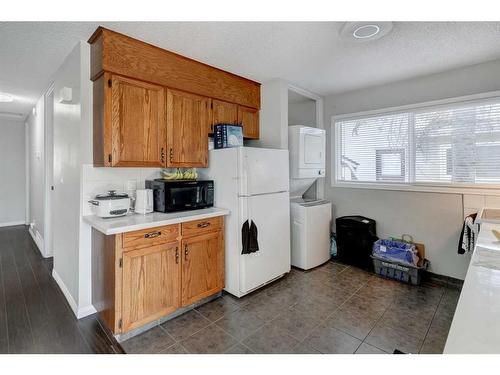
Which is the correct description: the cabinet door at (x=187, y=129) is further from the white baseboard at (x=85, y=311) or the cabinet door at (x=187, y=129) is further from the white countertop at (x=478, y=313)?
the white countertop at (x=478, y=313)

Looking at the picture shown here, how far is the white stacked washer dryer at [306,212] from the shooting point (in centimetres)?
333

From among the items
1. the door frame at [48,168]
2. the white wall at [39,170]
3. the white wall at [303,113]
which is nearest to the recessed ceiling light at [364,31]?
the white wall at [303,113]

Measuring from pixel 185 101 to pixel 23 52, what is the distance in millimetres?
1554

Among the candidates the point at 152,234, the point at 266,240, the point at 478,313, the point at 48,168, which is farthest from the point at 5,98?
the point at 478,313

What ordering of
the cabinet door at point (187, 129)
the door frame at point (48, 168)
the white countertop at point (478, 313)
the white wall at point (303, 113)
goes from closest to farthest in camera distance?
the white countertop at point (478, 313)
the cabinet door at point (187, 129)
the door frame at point (48, 168)
the white wall at point (303, 113)

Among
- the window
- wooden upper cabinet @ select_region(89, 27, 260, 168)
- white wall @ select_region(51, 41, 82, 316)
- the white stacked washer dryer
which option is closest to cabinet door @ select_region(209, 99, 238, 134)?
wooden upper cabinet @ select_region(89, 27, 260, 168)

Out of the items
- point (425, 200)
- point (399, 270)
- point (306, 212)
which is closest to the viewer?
point (399, 270)

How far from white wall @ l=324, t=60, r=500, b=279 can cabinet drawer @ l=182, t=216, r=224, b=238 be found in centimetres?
214

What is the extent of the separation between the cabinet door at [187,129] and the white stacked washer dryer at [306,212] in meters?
1.21

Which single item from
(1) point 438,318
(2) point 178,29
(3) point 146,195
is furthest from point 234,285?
(2) point 178,29

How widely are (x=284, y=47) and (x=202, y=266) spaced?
2.21 metres

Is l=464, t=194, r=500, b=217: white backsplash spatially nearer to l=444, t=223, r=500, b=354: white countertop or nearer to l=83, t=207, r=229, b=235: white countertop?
l=444, t=223, r=500, b=354: white countertop

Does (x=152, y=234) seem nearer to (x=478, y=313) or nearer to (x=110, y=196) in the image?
(x=110, y=196)

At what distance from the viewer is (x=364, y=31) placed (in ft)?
6.75
